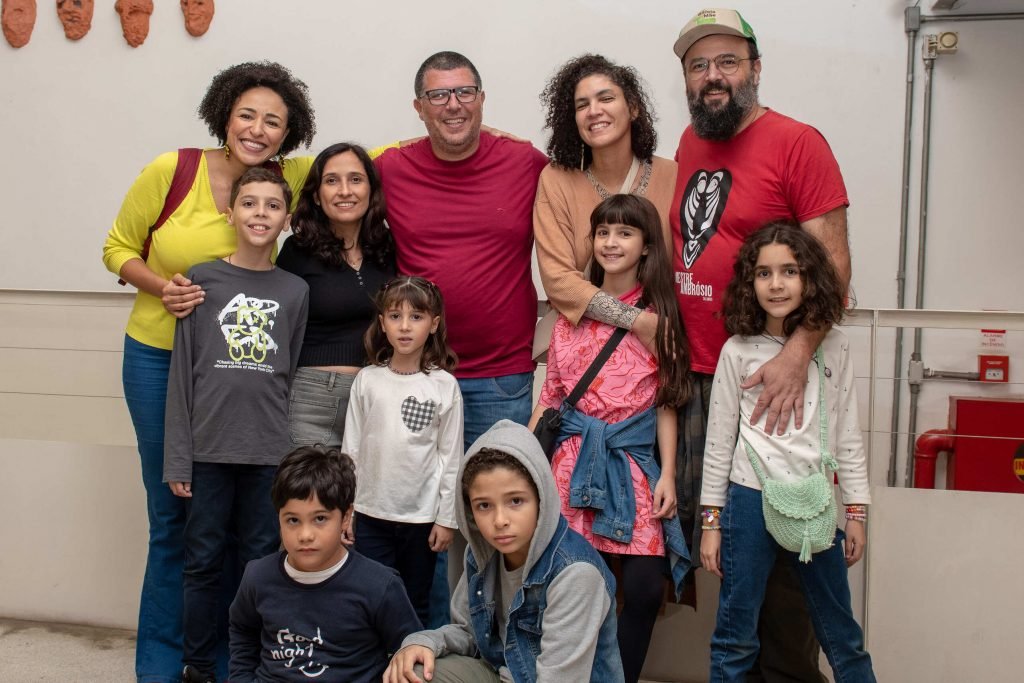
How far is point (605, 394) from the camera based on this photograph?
2291mm

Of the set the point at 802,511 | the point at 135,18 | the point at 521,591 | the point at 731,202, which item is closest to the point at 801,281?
the point at 731,202

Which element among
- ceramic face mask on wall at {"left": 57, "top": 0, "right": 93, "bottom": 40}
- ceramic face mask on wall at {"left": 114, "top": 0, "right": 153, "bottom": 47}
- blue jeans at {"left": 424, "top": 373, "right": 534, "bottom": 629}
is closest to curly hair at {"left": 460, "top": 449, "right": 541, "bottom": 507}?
blue jeans at {"left": 424, "top": 373, "right": 534, "bottom": 629}

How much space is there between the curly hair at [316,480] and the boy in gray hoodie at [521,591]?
0.84 ft

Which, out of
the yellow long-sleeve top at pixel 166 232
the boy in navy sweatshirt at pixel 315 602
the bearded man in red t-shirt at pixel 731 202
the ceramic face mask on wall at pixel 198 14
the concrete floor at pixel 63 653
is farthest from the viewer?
the ceramic face mask on wall at pixel 198 14

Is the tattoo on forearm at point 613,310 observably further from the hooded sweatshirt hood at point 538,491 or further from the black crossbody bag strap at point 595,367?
the hooded sweatshirt hood at point 538,491

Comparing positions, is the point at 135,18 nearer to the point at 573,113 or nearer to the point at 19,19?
the point at 19,19

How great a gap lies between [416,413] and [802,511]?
921 mm

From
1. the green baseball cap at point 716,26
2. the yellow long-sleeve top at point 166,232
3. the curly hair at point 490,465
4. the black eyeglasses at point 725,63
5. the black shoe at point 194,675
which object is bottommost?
the black shoe at point 194,675

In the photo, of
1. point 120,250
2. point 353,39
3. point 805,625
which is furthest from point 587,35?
point 805,625

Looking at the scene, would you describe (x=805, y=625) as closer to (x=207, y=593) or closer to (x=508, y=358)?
(x=508, y=358)

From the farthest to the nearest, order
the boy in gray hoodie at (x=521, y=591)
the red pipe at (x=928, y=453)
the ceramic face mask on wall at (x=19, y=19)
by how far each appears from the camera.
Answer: the ceramic face mask on wall at (x=19, y=19)
the red pipe at (x=928, y=453)
the boy in gray hoodie at (x=521, y=591)

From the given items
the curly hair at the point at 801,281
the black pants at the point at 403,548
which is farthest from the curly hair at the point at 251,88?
the curly hair at the point at 801,281

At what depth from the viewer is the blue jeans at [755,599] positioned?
2.16 meters

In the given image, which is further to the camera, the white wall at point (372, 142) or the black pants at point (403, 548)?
the white wall at point (372, 142)
